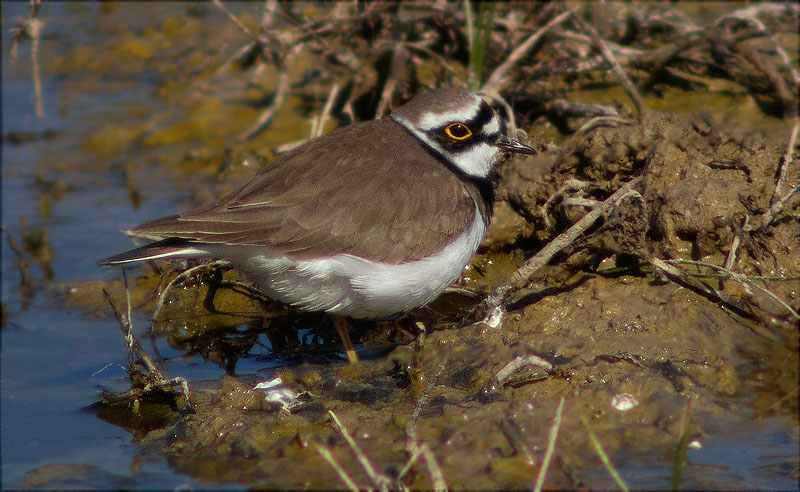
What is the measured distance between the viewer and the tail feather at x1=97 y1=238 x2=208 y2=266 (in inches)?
184

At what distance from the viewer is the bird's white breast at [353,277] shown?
4.80 metres

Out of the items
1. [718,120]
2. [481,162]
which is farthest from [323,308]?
[718,120]

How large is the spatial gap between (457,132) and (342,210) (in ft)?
3.51

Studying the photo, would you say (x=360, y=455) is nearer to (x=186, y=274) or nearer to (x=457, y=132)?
(x=457, y=132)

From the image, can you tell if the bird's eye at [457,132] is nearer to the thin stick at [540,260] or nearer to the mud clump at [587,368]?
the mud clump at [587,368]

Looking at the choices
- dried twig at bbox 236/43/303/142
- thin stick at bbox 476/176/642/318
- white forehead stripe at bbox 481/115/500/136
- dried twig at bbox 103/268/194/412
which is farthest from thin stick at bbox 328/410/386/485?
dried twig at bbox 236/43/303/142

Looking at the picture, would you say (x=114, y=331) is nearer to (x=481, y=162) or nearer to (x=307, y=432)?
(x=307, y=432)

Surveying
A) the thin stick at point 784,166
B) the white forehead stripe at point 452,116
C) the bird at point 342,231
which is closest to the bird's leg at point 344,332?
the bird at point 342,231

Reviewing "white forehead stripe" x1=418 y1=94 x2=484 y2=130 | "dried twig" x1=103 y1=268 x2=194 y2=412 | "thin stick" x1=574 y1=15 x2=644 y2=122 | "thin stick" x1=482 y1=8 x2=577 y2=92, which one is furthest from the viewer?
"thin stick" x1=482 y1=8 x2=577 y2=92

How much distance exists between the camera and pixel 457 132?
546 cm

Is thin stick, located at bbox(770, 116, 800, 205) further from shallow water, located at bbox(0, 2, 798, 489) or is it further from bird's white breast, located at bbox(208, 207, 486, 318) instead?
bird's white breast, located at bbox(208, 207, 486, 318)

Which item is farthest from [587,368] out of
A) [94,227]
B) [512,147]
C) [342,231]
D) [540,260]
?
[94,227]

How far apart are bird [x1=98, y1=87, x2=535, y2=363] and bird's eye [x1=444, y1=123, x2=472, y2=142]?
33 centimetres

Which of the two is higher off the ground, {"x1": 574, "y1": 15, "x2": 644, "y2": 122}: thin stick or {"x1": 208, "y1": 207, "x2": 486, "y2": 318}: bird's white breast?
{"x1": 574, "y1": 15, "x2": 644, "y2": 122}: thin stick
